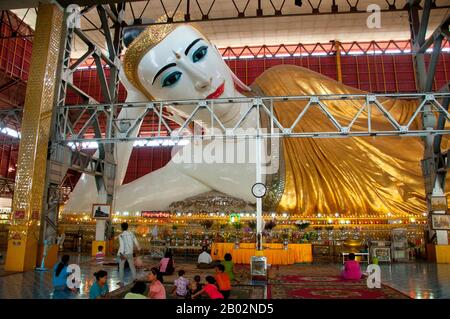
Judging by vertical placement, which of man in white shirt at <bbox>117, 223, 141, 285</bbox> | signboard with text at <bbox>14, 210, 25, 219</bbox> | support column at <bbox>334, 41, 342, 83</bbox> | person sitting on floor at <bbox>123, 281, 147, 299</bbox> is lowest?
person sitting on floor at <bbox>123, 281, 147, 299</bbox>

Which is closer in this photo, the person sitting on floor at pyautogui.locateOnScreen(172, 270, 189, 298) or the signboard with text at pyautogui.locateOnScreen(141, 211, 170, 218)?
the person sitting on floor at pyautogui.locateOnScreen(172, 270, 189, 298)

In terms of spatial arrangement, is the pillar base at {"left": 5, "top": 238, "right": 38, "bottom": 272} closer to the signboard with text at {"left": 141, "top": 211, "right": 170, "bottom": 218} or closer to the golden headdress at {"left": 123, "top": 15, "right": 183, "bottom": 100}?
the signboard with text at {"left": 141, "top": 211, "right": 170, "bottom": 218}

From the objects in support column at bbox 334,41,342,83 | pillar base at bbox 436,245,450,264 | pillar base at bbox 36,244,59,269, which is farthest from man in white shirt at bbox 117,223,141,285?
support column at bbox 334,41,342,83

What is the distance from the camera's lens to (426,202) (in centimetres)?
898

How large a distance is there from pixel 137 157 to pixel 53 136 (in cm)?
1399

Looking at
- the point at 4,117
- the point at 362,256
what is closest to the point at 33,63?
the point at 4,117

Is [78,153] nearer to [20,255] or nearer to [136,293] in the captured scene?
[20,255]

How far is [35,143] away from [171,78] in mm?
2947

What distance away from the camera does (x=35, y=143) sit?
696cm

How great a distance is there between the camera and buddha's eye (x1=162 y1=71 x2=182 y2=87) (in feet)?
26.9

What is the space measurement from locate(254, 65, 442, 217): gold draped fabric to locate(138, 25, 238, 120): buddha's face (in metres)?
2.35

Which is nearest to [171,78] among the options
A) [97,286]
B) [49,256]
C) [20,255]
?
[49,256]

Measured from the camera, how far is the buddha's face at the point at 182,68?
8117mm
